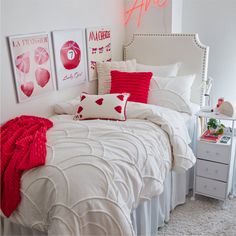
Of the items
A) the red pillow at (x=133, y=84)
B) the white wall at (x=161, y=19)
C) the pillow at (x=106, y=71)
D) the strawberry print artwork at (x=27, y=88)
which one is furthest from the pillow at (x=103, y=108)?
the white wall at (x=161, y=19)

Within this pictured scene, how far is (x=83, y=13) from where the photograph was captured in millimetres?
2514

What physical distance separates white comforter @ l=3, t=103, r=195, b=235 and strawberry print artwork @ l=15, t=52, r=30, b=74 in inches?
19.6

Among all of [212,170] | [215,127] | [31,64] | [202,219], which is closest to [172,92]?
[215,127]

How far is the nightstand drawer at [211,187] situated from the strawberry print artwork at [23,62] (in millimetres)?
1607

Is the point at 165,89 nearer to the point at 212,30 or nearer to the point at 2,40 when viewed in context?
the point at 212,30

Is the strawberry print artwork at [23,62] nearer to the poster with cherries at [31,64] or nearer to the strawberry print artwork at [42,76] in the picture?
the poster with cherries at [31,64]

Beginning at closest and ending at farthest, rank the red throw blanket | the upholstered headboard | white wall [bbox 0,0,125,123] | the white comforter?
1. the white comforter
2. the red throw blanket
3. white wall [bbox 0,0,125,123]
4. the upholstered headboard

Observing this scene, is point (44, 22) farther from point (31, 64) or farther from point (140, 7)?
point (140, 7)

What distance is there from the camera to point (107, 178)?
136 cm

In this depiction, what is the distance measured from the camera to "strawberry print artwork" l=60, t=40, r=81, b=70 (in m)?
2.36

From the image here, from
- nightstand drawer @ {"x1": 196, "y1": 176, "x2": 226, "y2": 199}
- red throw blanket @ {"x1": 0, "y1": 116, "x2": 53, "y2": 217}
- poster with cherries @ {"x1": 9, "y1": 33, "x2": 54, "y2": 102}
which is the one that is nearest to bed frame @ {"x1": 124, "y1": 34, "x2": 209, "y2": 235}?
nightstand drawer @ {"x1": 196, "y1": 176, "x2": 226, "y2": 199}

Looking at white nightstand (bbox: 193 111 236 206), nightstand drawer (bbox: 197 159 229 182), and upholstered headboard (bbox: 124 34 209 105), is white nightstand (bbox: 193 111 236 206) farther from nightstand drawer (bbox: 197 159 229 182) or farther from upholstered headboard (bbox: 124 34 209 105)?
upholstered headboard (bbox: 124 34 209 105)

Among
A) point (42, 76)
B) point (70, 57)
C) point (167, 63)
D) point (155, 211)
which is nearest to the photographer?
point (155, 211)

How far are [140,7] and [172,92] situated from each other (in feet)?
3.54
